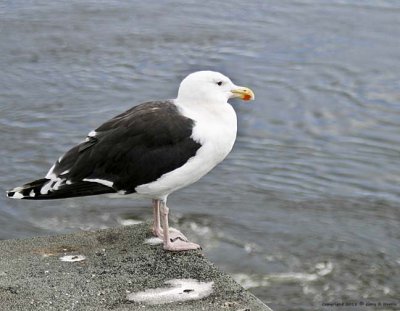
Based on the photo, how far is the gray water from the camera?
6.76 m

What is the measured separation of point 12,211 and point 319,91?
150 inches

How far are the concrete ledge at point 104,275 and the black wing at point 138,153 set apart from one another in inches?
15.5

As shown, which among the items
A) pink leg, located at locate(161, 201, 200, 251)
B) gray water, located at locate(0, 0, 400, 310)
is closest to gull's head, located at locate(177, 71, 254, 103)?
pink leg, located at locate(161, 201, 200, 251)

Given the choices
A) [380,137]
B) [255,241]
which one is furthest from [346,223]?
[380,137]

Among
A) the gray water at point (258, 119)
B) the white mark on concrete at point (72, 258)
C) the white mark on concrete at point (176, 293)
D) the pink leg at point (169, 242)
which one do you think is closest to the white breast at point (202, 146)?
the pink leg at point (169, 242)

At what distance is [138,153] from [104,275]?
75 centimetres

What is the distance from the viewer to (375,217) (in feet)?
24.1

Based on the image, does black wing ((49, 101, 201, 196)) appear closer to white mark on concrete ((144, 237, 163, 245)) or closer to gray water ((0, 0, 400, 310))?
white mark on concrete ((144, 237, 163, 245))

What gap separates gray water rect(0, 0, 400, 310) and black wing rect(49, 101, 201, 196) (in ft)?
4.47

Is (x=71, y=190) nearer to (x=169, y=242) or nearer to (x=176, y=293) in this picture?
(x=169, y=242)

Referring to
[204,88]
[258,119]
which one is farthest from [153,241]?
[258,119]

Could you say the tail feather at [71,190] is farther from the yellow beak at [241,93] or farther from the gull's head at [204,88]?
the yellow beak at [241,93]

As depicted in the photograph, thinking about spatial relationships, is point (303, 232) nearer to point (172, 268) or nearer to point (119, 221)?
point (119, 221)

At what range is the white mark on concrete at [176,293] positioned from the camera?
15.6 feet
